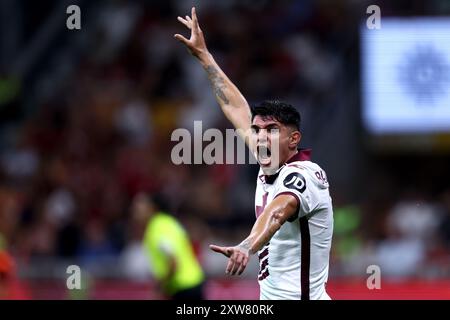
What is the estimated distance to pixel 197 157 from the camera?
16188mm

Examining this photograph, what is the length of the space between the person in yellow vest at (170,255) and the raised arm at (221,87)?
10.4 ft

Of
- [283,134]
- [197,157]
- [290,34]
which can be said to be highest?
[290,34]

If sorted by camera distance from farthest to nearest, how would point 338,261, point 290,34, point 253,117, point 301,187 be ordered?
point 290,34
point 338,261
point 253,117
point 301,187

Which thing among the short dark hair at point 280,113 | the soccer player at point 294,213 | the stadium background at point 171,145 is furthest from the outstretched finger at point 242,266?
the stadium background at point 171,145

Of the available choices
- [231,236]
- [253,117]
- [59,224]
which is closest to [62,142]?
[59,224]

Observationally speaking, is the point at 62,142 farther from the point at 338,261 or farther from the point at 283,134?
the point at 283,134

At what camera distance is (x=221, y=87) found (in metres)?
8.46

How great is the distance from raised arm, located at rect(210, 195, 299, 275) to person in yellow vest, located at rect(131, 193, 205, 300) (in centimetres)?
461

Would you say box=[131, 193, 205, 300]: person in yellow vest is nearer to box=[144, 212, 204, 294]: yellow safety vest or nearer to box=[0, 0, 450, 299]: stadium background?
box=[144, 212, 204, 294]: yellow safety vest

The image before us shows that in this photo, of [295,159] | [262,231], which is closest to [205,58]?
[295,159]

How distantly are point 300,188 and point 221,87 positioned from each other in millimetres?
1797

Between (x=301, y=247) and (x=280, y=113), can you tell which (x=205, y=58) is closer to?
(x=280, y=113)

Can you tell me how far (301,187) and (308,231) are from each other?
362 mm

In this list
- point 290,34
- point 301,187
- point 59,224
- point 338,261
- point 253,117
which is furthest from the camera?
point 290,34
